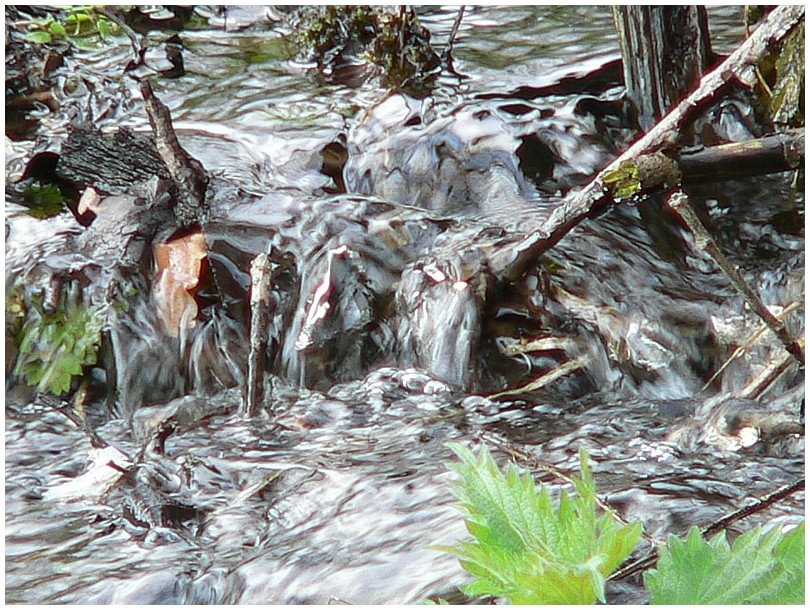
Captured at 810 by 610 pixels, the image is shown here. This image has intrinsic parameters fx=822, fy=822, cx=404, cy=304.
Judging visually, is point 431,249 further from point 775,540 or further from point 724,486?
point 775,540

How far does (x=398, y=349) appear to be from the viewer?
166 centimetres

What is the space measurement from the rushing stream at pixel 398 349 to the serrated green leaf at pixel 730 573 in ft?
0.48

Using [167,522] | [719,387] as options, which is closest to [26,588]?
[167,522]

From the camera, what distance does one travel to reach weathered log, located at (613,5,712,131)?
173 cm

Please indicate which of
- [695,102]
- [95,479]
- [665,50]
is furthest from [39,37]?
[695,102]

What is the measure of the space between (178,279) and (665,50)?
3.85ft

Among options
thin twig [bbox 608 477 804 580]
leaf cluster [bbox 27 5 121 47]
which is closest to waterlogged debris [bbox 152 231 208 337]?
leaf cluster [bbox 27 5 121 47]

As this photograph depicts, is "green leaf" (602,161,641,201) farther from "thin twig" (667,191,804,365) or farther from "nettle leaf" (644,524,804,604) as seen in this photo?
"nettle leaf" (644,524,804,604)

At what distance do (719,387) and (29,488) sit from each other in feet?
4.17

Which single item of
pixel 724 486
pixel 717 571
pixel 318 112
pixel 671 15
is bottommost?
pixel 724 486

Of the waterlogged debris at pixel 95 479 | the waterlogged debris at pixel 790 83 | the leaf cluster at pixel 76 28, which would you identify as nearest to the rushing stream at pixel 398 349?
the waterlogged debris at pixel 95 479

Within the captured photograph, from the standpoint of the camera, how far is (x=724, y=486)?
1.24 metres

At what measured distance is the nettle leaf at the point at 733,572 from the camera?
2.48ft

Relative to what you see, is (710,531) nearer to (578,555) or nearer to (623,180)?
(578,555)
